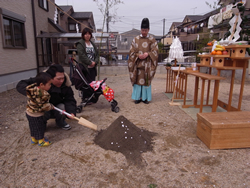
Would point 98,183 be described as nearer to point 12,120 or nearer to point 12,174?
point 12,174

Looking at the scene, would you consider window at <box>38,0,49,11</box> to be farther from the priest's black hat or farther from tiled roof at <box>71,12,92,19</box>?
tiled roof at <box>71,12,92,19</box>

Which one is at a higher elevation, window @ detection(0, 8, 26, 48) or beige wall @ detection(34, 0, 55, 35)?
beige wall @ detection(34, 0, 55, 35)

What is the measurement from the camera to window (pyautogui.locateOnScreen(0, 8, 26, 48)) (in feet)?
22.2

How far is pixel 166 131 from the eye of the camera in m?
3.24

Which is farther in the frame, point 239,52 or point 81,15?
point 81,15

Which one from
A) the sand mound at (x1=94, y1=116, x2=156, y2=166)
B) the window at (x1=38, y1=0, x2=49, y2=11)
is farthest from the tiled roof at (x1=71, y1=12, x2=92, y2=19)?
the sand mound at (x1=94, y1=116, x2=156, y2=166)

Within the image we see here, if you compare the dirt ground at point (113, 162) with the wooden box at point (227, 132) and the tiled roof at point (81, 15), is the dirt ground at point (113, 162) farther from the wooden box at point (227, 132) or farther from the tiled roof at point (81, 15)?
the tiled roof at point (81, 15)

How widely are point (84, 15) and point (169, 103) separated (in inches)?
904

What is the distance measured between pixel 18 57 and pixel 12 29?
106cm

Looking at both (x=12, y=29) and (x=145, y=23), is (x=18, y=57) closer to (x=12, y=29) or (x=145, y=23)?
(x=12, y=29)

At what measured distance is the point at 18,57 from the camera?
24.9 feet

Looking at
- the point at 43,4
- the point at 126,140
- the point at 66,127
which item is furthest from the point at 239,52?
the point at 43,4

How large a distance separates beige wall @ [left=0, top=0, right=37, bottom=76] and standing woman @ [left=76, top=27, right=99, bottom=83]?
3882 millimetres

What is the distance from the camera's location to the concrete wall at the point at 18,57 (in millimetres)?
6641
